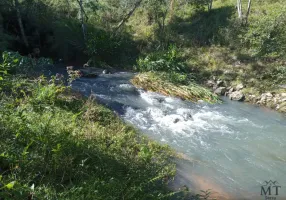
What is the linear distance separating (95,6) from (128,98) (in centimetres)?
940

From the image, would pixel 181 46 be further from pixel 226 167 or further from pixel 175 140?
pixel 226 167

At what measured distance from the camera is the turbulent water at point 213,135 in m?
5.44

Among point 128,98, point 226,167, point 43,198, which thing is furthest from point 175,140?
point 43,198

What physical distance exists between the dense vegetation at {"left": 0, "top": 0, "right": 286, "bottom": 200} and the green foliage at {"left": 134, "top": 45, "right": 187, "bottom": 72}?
0.18ft

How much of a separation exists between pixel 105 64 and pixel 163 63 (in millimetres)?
3753

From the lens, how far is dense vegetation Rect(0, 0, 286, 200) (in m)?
3.59

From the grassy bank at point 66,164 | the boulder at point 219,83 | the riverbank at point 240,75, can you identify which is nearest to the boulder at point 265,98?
the riverbank at point 240,75

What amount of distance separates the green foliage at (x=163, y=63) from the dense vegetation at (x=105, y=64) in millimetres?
56

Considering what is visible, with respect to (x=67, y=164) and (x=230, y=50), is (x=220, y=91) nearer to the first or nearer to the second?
(x=230, y=50)

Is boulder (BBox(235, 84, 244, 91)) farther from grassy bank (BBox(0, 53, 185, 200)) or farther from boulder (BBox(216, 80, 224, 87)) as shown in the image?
grassy bank (BBox(0, 53, 185, 200))

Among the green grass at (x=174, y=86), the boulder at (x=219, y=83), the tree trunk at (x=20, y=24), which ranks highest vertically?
the tree trunk at (x=20, y=24)

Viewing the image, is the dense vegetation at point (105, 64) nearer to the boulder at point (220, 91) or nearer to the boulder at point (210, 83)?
the boulder at point (210, 83)

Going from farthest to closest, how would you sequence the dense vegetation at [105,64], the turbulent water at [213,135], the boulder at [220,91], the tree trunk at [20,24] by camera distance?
the tree trunk at [20,24] < the boulder at [220,91] < the turbulent water at [213,135] < the dense vegetation at [105,64]

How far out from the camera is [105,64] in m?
16.0
